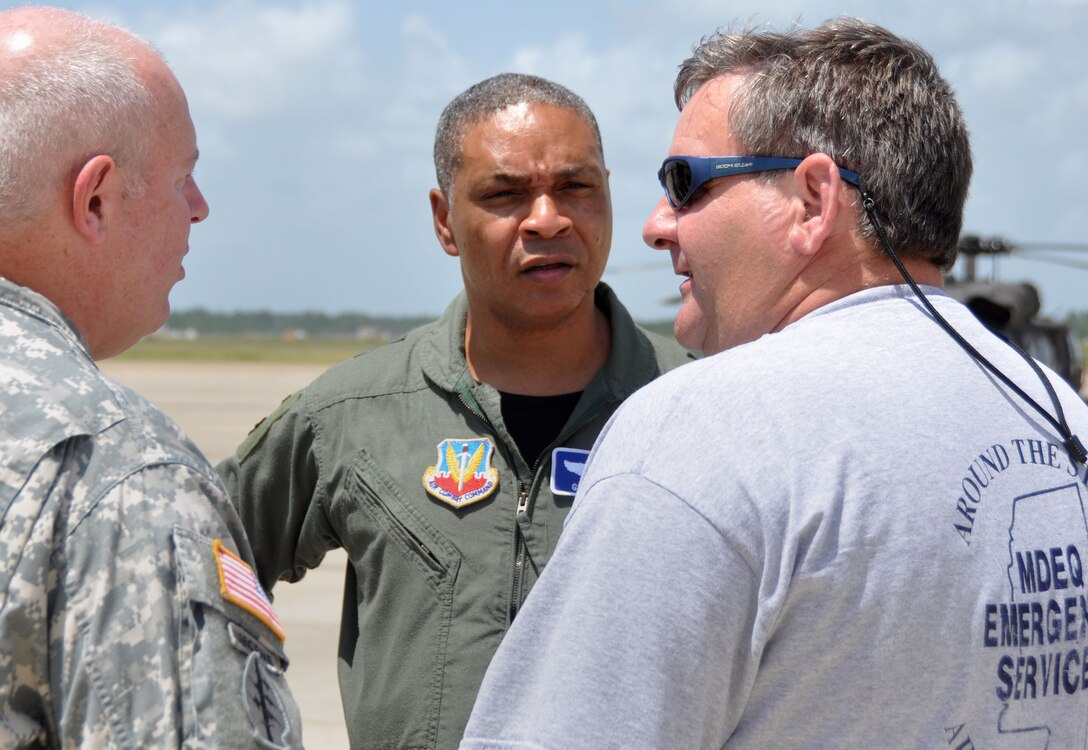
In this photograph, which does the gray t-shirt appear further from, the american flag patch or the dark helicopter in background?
the dark helicopter in background

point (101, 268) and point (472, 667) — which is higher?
point (101, 268)

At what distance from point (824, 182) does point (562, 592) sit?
70 centimetres

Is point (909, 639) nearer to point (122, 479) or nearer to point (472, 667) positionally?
point (122, 479)

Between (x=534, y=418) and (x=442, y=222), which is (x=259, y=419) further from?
(x=534, y=418)

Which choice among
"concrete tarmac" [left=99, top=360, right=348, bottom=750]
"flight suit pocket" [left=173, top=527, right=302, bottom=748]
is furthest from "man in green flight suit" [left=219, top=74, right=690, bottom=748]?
"concrete tarmac" [left=99, top=360, right=348, bottom=750]

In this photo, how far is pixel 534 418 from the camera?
308 centimetres

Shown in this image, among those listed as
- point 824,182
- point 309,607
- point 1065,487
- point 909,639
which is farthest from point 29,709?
point 309,607

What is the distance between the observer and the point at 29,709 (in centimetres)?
150

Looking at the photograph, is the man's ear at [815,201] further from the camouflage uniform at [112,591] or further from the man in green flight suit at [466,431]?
the man in green flight suit at [466,431]

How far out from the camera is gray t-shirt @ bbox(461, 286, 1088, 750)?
1.40 metres

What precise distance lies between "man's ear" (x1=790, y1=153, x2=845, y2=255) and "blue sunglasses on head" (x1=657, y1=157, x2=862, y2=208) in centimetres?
2

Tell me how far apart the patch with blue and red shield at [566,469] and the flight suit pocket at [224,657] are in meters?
1.37

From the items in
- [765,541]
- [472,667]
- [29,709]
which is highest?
[765,541]

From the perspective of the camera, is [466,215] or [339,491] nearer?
[339,491]
